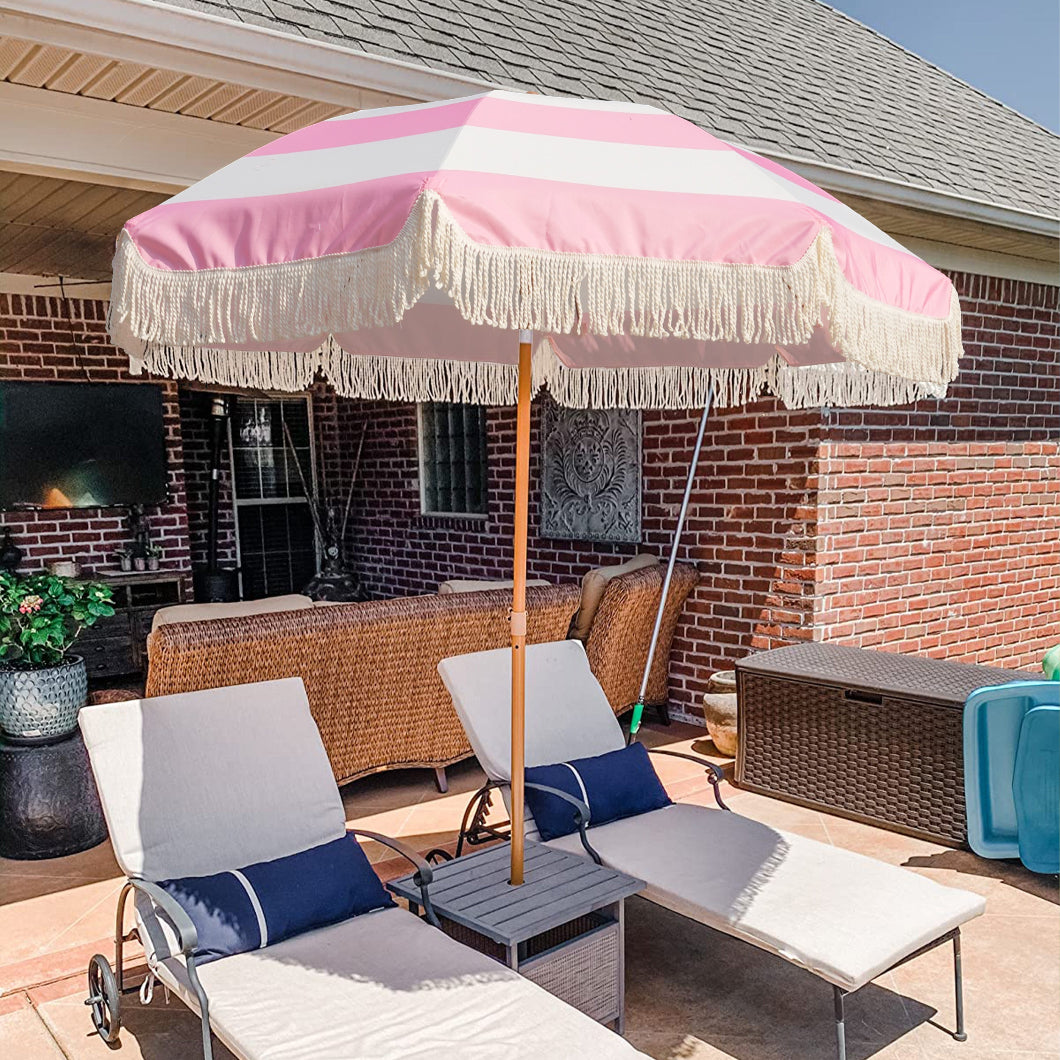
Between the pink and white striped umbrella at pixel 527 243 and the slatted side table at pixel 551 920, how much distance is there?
1.52 m

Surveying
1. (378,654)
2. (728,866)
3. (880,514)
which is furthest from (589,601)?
(728,866)

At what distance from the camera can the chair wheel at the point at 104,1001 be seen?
251cm

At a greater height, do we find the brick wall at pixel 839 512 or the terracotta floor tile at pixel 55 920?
the brick wall at pixel 839 512

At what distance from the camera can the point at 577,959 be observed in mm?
2541

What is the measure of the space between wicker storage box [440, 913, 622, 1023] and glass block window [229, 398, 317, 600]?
263 inches

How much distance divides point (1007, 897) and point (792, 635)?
1885 millimetres

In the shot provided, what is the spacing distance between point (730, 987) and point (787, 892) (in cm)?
47

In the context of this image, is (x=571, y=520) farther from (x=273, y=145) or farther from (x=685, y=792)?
(x=273, y=145)

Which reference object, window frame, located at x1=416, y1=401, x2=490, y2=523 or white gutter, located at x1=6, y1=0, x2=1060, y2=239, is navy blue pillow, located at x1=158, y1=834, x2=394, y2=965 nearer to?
white gutter, located at x1=6, y1=0, x2=1060, y2=239

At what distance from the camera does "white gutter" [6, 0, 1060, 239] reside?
8.95 ft

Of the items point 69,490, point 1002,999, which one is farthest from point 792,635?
point 69,490

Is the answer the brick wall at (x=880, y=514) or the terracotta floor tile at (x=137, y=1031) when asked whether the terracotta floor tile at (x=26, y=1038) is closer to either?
the terracotta floor tile at (x=137, y=1031)

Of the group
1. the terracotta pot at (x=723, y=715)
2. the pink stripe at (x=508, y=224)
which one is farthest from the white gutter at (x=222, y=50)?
the terracotta pot at (x=723, y=715)

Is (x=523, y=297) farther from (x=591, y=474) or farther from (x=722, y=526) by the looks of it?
(x=591, y=474)
